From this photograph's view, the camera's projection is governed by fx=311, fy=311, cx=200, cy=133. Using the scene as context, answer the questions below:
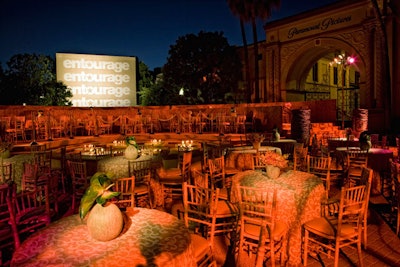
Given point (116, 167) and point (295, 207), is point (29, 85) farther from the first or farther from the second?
point (295, 207)

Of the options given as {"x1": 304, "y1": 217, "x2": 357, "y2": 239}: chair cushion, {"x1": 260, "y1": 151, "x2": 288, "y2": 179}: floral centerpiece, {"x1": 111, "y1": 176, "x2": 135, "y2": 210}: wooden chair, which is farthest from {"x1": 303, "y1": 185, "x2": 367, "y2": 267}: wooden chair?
{"x1": 111, "y1": 176, "x2": 135, "y2": 210}: wooden chair

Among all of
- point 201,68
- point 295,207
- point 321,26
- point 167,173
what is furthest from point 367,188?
point 201,68

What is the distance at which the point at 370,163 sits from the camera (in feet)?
21.7

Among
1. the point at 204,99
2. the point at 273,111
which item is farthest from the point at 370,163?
the point at 204,99

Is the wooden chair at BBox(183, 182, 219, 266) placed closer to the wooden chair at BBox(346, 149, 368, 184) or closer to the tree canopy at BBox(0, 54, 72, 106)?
the wooden chair at BBox(346, 149, 368, 184)

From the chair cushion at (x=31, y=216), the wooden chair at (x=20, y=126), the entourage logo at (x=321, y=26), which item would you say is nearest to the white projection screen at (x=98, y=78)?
the wooden chair at (x=20, y=126)

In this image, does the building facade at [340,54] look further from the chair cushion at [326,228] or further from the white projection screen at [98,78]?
the chair cushion at [326,228]

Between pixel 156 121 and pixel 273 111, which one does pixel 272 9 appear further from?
pixel 156 121

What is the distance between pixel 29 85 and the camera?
17.3 meters

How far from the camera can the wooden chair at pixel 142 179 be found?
5.13 m

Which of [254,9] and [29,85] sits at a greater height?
[254,9]

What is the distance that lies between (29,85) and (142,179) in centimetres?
1504

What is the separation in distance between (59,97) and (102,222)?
1702cm

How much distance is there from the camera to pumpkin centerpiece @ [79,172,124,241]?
2289 millimetres
